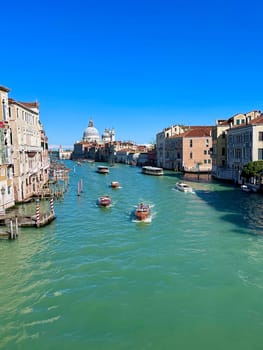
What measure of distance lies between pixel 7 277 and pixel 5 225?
282 inches

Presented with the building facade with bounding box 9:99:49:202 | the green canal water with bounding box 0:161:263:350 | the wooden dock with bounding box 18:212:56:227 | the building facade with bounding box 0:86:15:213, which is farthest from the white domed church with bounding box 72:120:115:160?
the green canal water with bounding box 0:161:263:350

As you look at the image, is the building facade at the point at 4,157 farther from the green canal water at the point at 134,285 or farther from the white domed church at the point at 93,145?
the white domed church at the point at 93,145

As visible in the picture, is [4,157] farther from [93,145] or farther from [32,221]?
[93,145]

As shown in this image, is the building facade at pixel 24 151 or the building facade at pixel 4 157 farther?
the building facade at pixel 24 151

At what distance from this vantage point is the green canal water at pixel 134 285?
8.80m

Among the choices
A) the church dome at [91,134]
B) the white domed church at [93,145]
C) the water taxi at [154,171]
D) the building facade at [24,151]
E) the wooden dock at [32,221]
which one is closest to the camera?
the wooden dock at [32,221]

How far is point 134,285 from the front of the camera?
460 inches

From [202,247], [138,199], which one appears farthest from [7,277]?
[138,199]

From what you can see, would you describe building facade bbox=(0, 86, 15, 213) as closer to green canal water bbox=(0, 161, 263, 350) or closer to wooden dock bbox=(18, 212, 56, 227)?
wooden dock bbox=(18, 212, 56, 227)

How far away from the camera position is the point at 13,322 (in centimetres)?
940

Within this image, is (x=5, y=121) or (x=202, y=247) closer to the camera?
(x=202, y=247)

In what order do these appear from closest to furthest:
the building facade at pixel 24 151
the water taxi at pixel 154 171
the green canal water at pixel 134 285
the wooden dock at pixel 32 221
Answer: the green canal water at pixel 134 285
the wooden dock at pixel 32 221
the building facade at pixel 24 151
the water taxi at pixel 154 171

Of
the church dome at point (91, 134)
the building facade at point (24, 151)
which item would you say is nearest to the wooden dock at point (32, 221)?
the building facade at point (24, 151)

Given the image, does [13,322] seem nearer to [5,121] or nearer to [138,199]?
[5,121]
